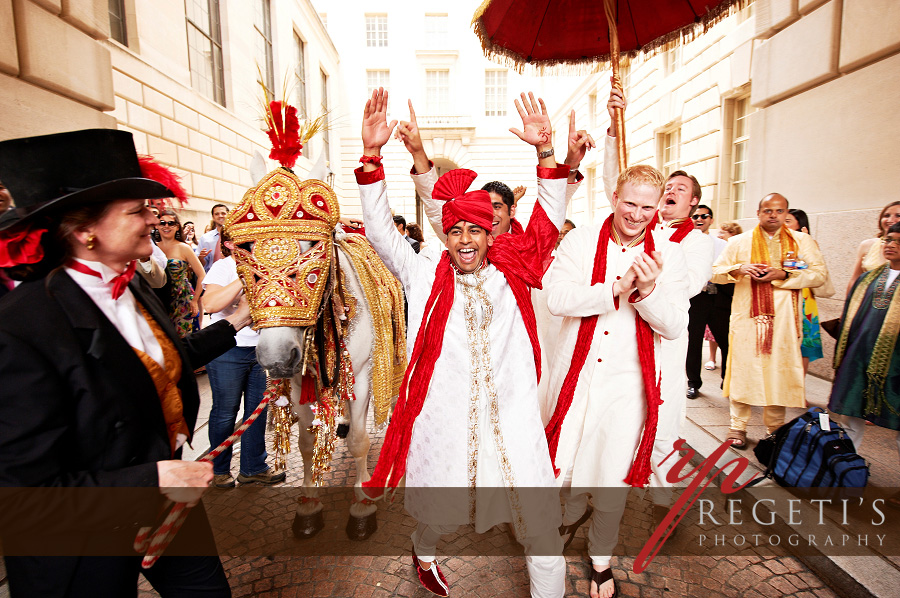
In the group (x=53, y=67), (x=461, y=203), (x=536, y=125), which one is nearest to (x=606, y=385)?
(x=461, y=203)

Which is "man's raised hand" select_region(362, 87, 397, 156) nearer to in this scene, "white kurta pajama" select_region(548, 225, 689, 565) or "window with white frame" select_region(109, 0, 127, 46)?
"white kurta pajama" select_region(548, 225, 689, 565)

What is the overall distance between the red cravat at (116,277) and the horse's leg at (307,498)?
151 centimetres

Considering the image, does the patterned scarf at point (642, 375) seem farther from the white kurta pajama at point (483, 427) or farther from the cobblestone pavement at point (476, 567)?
the cobblestone pavement at point (476, 567)

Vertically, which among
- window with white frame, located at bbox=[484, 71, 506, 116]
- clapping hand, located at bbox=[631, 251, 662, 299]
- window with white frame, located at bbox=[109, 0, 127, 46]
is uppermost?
window with white frame, located at bbox=[484, 71, 506, 116]

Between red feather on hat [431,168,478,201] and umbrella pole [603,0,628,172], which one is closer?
red feather on hat [431,168,478,201]

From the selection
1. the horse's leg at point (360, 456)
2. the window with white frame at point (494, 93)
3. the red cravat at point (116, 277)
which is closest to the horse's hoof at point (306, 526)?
the horse's leg at point (360, 456)

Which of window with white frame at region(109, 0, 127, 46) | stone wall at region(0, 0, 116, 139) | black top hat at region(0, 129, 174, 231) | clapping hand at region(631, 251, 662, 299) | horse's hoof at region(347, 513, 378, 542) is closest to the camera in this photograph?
black top hat at region(0, 129, 174, 231)

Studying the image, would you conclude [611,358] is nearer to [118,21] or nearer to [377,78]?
[118,21]

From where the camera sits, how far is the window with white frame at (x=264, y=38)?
13.0 meters

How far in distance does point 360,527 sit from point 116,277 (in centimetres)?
221

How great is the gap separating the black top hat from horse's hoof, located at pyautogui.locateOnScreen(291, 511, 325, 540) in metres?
2.35

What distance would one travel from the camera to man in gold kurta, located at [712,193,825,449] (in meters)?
3.80

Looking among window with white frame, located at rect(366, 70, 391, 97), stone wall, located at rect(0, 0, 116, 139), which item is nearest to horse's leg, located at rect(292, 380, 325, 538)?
stone wall, located at rect(0, 0, 116, 139)

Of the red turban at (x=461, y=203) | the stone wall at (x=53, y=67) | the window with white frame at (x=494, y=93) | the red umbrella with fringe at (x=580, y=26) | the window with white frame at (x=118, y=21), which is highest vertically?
the window with white frame at (x=494, y=93)
